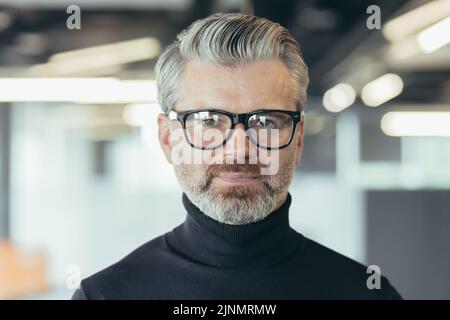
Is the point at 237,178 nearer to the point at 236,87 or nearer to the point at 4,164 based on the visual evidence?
the point at 236,87

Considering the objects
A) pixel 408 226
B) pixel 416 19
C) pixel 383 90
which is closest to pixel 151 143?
pixel 416 19

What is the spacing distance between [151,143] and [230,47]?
3.99 feet

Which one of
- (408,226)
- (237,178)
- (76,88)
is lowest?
(408,226)

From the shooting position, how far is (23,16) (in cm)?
261

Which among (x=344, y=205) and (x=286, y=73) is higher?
(x=286, y=73)

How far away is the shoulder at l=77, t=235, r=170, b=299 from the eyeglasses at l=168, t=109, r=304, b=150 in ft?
0.55

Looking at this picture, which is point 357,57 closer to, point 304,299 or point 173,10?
point 173,10

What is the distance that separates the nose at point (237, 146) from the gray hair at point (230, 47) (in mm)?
80

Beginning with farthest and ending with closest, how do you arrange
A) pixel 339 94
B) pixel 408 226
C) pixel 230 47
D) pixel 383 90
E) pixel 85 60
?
pixel 383 90
pixel 339 94
pixel 408 226
pixel 85 60
pixel 230 47

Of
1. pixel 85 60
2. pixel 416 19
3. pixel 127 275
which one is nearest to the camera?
pixel 127 275

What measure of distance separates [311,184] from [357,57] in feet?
2.02

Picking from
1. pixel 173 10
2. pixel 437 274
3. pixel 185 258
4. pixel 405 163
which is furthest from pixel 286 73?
pixel 405 163

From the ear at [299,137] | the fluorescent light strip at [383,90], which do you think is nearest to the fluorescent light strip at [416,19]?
the ear at [299,137]

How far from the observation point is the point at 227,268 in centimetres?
87
